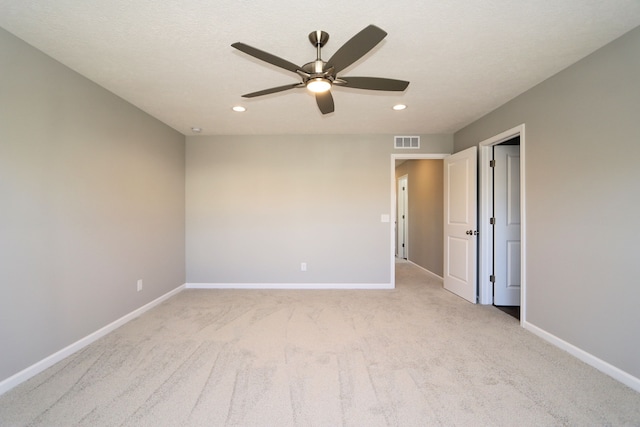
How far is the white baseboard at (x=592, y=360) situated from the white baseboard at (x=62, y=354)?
425cm

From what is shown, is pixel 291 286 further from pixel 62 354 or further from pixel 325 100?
pixel 325 100

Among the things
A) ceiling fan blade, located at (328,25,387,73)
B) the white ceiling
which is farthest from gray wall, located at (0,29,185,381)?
ceiling fan blade, located at (328,25,387,73)

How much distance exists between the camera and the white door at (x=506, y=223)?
11.6ft


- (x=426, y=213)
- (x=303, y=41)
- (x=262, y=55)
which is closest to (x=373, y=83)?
(x=303, y=41)

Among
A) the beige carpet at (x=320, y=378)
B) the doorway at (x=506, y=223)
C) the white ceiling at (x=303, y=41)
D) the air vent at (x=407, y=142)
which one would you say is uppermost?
the white ceiling at (x=303, y=41)

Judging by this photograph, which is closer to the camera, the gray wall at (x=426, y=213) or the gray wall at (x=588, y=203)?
the gray wall at (x=588, y=203)

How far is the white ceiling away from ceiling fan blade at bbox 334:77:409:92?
0.33 meters

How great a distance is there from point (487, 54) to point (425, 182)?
12.2 feet

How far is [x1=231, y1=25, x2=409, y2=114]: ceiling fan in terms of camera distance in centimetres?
147

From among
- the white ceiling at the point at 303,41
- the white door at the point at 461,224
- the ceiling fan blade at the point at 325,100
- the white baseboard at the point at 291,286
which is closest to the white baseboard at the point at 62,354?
the white baseboard at the point at 291,286

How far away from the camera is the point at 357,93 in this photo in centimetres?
Result: 287

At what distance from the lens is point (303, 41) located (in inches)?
78.7

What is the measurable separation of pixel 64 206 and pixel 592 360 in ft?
14.7

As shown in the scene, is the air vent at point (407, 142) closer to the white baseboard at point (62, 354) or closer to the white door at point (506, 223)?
the white door at point (506, 223)
